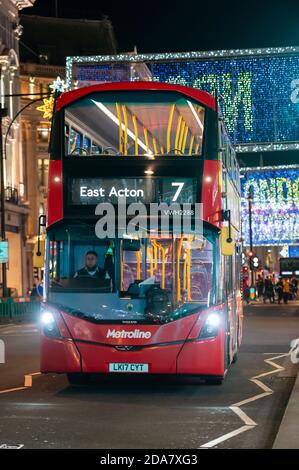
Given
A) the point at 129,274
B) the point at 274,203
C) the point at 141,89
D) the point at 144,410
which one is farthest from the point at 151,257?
the point at 274,203

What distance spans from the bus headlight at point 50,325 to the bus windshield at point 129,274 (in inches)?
8.2

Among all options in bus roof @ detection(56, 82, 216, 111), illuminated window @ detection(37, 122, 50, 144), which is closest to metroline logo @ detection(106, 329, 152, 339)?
bus roof @ detection(56, 82, 216, 111)

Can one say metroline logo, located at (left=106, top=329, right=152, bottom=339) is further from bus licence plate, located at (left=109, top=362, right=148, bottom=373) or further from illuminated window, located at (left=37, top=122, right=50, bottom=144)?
illuminated window, located at (left=37, top=122, right=50, bottom=144)

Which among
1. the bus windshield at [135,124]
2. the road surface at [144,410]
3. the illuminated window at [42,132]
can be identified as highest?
the illuminated window at [42,132]

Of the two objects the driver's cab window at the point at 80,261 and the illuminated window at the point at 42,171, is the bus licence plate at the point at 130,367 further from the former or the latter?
the illuminated window at the point at 42,171

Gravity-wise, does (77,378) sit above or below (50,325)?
below

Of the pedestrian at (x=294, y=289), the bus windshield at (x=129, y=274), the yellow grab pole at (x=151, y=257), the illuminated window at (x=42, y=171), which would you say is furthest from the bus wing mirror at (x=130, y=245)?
the pedestrian at (x=294, y=289)

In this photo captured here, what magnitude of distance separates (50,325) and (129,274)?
50.6 inches

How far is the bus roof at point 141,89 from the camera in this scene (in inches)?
593

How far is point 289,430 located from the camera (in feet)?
33.3

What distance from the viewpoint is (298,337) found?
27.2m

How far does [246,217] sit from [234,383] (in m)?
46.0

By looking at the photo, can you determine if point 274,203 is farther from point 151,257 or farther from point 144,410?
point 144,410
